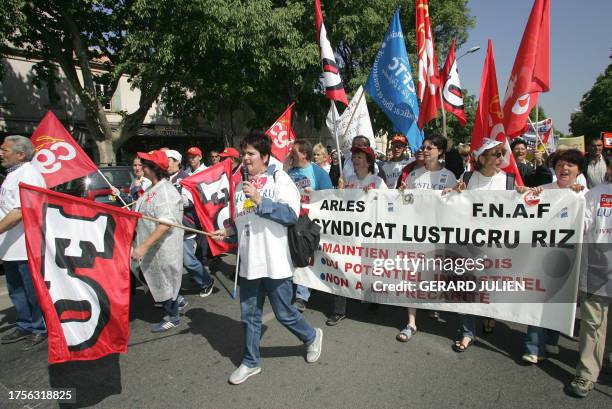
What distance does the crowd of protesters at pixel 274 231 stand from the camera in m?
2.82

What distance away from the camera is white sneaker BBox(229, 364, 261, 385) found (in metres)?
2.92

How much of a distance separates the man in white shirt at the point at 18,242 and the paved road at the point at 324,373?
19 centimetres

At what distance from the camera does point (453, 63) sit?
5.81 metres

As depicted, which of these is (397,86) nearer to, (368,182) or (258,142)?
(368,182)

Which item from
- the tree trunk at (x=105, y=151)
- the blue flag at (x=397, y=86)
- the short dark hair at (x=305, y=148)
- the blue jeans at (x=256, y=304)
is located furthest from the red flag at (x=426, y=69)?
the tree trunk at (x=105, y=151)

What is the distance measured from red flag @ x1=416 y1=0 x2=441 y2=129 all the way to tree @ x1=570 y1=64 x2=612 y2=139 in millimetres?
34173

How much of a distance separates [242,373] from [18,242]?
241 cm

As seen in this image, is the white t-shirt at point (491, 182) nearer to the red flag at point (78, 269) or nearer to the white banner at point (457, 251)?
the white banner at point (457, 251)

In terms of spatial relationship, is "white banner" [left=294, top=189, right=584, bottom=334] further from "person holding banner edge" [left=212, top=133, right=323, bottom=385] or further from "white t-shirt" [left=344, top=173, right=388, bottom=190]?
"person holding banner edge" [left=212, top=133, right=323, bottom=385]

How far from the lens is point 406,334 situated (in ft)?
Answer: 11.8

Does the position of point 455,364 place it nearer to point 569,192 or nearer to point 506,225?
point 506,225

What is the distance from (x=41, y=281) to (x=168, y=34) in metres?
10.5

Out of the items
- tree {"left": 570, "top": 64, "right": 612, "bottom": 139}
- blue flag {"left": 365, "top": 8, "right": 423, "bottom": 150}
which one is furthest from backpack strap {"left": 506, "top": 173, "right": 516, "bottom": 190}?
tree {"left": 570, "top": 64, "right": 612, "bottom": 139}

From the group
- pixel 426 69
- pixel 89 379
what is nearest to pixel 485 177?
pixel 426 69
